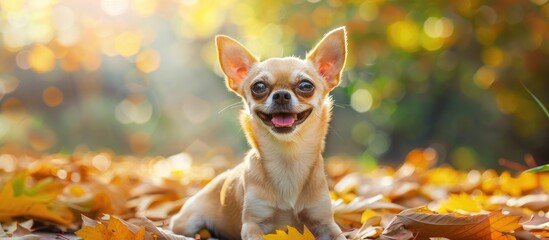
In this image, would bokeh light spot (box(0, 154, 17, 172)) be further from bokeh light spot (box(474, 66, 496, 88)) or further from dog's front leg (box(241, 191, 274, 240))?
bokeh light spot (box(474, 66, 496, 88))

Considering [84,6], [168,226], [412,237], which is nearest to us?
[412,237]

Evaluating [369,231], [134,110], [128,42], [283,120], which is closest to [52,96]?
[134,110]

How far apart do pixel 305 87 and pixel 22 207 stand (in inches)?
52.8

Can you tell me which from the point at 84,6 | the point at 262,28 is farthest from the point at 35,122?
the point at 262,28

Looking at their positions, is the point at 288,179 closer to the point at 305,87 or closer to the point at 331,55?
the point at 305,87

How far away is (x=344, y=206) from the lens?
10.7ft

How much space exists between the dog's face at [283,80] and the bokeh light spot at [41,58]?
8.05 m

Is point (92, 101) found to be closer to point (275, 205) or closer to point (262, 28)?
point (262, 28)

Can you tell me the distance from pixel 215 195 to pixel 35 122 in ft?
29.1

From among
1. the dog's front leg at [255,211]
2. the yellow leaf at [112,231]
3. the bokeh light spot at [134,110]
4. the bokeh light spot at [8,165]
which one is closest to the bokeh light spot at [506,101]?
the bokeh light spot at [8,165]

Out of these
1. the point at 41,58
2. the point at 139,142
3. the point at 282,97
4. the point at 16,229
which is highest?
the point at 282,97

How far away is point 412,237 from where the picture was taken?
2.29 meters

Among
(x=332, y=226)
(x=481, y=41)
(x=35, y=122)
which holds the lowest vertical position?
(x=35, y=122)

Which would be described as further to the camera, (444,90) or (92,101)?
(92,101)
